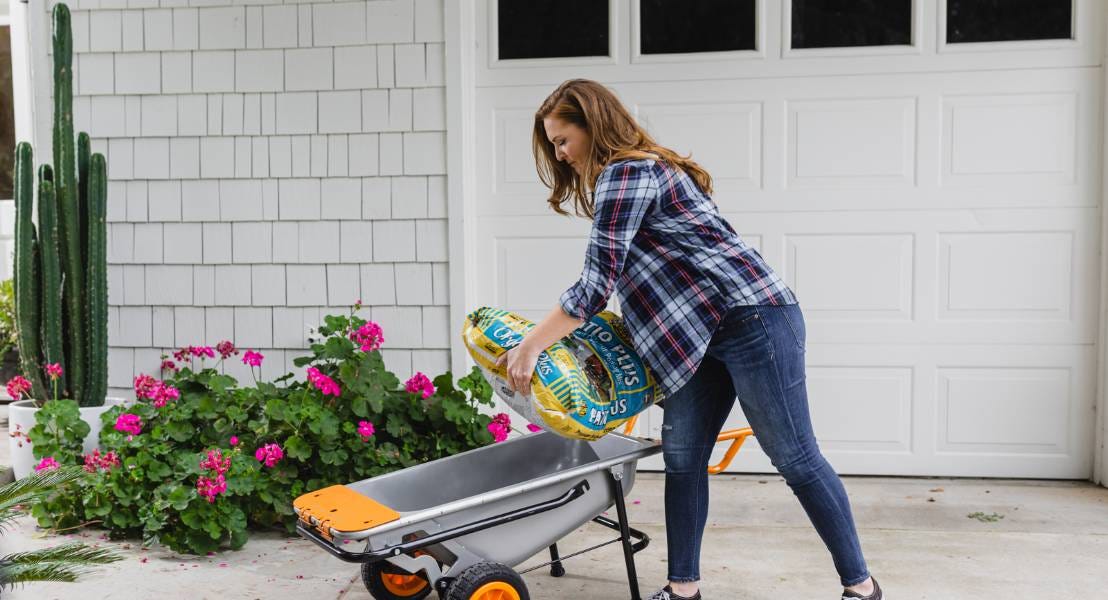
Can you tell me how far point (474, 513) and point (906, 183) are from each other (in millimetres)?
2449

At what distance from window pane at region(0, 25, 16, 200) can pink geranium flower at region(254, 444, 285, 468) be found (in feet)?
12.2

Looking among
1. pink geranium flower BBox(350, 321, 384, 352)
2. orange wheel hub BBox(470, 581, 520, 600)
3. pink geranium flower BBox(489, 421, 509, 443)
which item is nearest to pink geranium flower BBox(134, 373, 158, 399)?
pink geranium flower BBox(350, 321, 384, 352)

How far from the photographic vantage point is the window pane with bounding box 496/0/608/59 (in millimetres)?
3938

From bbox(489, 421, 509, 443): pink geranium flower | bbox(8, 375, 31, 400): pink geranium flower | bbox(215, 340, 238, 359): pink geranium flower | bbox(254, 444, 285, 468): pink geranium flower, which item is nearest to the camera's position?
bbox(254, 444, 285, 468): pink geranium flower

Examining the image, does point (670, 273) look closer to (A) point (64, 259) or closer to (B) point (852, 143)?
(B) point (852, 143)

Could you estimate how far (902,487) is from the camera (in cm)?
377

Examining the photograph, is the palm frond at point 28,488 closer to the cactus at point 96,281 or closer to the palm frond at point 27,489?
the palm frond at point 27,489

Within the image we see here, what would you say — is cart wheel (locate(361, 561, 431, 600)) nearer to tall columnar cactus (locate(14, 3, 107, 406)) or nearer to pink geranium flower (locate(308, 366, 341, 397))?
pink geranium flower (locate(308, 366, 341, 397))

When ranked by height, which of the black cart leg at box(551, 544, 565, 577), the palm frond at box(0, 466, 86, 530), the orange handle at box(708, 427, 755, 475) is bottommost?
the black cart leg at box(551, 544, 565, 577)

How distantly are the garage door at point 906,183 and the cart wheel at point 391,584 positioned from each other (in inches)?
66.5

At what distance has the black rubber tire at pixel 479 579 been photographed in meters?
2.20

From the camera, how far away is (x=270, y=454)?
121 inches

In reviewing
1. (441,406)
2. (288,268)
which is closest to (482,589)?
(441,406)

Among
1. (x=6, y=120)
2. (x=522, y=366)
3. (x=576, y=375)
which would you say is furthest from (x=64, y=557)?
Result: (x=6, y=120)
